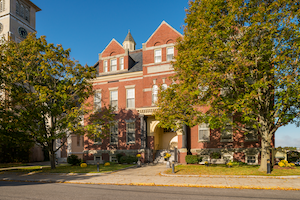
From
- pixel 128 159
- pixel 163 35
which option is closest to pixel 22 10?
pixel 163 35

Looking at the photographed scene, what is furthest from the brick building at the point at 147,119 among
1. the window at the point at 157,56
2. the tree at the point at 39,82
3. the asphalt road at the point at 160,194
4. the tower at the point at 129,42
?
the tower at the point at 129,42

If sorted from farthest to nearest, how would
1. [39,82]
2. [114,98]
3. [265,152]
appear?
[114,98]
[39,82]
[265,152]

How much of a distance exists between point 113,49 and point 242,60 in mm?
17985

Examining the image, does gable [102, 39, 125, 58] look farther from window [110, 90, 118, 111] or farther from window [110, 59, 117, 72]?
window [110, 90, 118, 111]

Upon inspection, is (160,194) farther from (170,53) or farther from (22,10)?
(22,10)

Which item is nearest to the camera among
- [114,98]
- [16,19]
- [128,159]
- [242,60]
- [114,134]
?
[242,60]

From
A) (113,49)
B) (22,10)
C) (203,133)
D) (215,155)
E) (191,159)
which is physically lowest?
(191,159)

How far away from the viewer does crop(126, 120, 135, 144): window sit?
87.0ft

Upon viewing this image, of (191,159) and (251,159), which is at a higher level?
(191,159)

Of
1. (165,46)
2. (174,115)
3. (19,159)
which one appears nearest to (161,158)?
(174,115)

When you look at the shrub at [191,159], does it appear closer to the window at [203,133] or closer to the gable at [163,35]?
the window at [203,133]

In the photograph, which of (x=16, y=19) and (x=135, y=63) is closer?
(x=135, y=63)

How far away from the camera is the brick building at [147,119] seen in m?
22.6

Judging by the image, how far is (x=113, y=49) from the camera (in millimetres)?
28594
